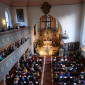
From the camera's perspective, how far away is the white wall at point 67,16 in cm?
1603

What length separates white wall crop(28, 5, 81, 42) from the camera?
52.6 ft

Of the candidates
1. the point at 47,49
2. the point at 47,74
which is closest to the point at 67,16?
the point at 47,49

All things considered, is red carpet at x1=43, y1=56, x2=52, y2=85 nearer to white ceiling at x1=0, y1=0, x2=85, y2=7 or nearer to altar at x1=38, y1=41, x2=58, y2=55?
altar at x1=38, y1=41, x2=58, y2=55

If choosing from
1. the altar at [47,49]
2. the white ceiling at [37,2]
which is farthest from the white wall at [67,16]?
the altar at [47,49]

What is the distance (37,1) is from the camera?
15461 millimetres

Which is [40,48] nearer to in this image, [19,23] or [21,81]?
[19,23]

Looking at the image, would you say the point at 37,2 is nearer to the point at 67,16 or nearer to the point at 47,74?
the point at 67,16

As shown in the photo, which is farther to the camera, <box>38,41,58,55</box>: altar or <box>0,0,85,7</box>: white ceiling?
<box>38,41,58,55</box>: altar

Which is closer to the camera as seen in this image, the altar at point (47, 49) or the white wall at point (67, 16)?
the white wall at point (67, 16)

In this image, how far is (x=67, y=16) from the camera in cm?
1634

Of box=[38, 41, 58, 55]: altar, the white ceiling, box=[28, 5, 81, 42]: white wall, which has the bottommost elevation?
box=[38, 41, 58, 55]: altar

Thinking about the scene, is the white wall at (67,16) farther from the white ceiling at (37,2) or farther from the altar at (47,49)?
the altar at (47,49)

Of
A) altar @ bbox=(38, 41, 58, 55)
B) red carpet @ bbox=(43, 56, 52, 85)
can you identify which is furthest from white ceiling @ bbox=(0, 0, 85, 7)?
red carpet @ bbox=(43, 56, 52, 85)

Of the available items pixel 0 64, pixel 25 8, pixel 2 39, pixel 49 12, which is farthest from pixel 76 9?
pixel 0 64
